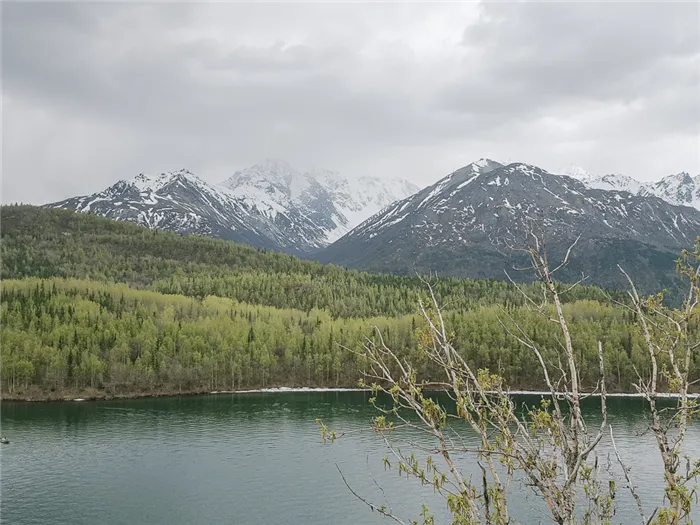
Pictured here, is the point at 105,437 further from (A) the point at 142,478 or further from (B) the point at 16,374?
(B) the point at 16,374

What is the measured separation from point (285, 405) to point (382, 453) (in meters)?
55.7

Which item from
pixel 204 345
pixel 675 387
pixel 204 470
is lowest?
pixel 204 470

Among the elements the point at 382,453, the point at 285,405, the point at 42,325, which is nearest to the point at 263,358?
the point at 285,405

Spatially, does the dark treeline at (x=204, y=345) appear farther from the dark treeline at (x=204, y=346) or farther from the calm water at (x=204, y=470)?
the calm water at (x=204, y=470)

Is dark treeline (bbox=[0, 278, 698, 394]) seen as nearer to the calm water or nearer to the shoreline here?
the shoreline

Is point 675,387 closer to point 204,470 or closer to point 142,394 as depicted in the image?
point 204,470

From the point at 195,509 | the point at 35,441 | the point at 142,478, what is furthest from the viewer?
the point at 35,441

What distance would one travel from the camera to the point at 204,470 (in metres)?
75.9

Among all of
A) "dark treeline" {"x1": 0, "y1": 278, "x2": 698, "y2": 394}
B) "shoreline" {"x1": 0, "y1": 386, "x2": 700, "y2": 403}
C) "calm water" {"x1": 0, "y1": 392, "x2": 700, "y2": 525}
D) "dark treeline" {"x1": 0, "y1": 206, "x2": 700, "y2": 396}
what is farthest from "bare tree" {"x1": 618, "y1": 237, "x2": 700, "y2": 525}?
"dark treeline" {"x1": 0, "y1": 206, "x2": 700, "y2": 396}

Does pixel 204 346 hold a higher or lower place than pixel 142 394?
higher

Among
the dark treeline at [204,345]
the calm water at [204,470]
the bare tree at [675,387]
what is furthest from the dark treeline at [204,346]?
the bare tree at [675,387]

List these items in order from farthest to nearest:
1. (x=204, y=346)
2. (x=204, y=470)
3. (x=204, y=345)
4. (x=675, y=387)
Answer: (x=204, y=346) → (x=204, y=345) → (x=204, y=470) → (x=675, y=387)

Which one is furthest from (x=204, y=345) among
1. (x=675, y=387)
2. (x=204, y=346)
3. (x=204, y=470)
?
(x=675, y=387)

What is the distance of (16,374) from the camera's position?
143125 millimetres
